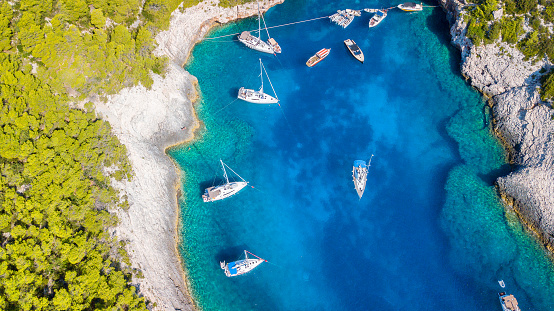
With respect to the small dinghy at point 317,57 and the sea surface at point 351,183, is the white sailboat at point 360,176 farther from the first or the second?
the small dinghy at point 317,57

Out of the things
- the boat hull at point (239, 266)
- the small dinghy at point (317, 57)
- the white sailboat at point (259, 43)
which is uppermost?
the white sailboat at point (259, 43)

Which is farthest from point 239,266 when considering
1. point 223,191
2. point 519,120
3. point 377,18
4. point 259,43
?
point 377,18

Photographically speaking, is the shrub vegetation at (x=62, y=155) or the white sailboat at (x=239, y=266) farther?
the white sailboat at (x=239, y=266)

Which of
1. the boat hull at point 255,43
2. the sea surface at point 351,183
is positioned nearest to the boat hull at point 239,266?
the sea surface at point 351,183

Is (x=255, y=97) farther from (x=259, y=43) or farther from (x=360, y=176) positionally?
(x=360, y=176)

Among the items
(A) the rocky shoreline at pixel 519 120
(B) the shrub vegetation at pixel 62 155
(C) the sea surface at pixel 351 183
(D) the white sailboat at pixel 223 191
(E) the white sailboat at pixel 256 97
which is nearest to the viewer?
(B) the shrub vegetation at pixel 62 155

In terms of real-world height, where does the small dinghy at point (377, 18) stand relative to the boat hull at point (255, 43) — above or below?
above
